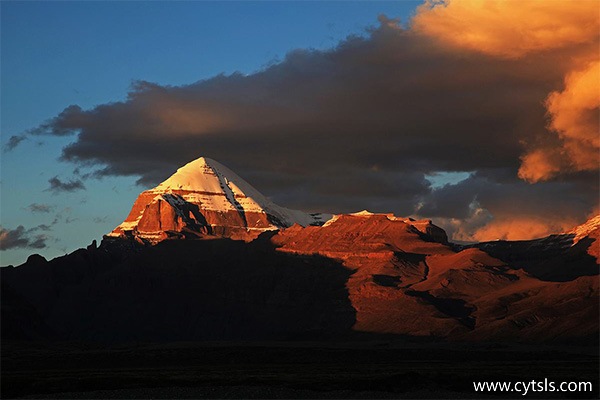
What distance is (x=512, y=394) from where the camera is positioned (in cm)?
18038

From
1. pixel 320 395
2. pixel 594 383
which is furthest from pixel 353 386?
pixel 594 383

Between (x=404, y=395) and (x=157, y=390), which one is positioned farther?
(x=157, y=390)

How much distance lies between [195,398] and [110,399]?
16.0 m

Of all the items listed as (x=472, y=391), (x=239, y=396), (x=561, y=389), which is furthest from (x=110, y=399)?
(x=561, y=389)

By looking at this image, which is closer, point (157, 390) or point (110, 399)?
point (110, 399)

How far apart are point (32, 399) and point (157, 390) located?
2300 centimetres

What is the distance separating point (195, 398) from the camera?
181m

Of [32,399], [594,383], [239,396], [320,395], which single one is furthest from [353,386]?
[32,399]

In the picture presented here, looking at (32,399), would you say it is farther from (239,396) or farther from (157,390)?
(239,396)

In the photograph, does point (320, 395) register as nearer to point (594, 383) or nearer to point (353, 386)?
point (353, 386)

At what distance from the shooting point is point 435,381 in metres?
199

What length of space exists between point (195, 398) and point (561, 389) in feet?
212

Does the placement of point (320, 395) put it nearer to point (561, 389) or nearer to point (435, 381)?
point (435, 381)

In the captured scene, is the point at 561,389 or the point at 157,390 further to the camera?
the point at 157,390
